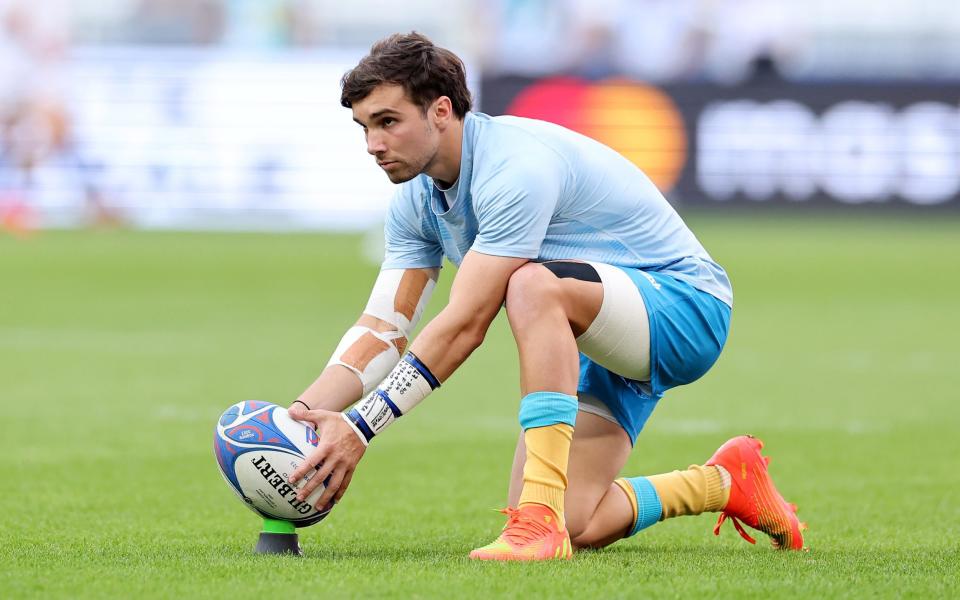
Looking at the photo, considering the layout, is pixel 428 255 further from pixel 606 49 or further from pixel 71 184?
pixel 606 49

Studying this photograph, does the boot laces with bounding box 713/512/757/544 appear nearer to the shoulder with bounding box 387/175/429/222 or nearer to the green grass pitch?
the green grass pitch

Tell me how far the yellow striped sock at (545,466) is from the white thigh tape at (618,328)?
295 mm

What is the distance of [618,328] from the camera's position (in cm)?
457

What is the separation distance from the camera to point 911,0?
2597 cm

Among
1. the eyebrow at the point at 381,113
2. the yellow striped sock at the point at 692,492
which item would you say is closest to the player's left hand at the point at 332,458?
the eyebrow at the point at 381,113

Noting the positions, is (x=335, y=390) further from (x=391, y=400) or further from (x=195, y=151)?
(x=195, y=151)

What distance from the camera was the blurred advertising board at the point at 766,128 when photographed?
21.6m

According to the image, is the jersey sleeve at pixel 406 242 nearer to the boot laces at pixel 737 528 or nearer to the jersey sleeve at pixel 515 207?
the jersey sleeve at pixel 515 207

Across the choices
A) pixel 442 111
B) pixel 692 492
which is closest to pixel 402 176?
pixel 442 111

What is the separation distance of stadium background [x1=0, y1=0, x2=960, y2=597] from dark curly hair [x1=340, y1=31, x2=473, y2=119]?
4.37 feet

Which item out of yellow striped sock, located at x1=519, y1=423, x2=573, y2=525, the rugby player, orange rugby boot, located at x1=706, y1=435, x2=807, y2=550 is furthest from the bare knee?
orange rugby boot, located at x1=706, y1=435, x2=807, y2=550

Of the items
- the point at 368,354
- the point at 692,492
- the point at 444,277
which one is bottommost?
the point at 444,277

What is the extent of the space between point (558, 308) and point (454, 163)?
22.7 inches

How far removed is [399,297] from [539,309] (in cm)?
81
